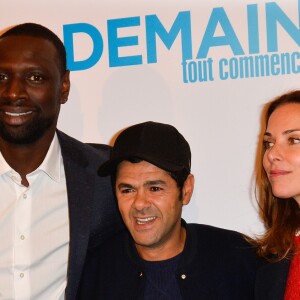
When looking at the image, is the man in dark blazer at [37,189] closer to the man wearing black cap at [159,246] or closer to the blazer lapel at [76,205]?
the blazer lapel at [76,205]

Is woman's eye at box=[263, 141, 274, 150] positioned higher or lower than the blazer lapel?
higher

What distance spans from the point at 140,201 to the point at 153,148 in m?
0.19

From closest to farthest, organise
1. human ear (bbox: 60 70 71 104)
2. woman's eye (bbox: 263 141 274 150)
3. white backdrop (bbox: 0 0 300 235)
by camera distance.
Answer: woman's eye (bbox: 263 141 274 150)
human ear (bbox: 60 70 71 104)
white backdrop (bbox: 0 0 300 235)

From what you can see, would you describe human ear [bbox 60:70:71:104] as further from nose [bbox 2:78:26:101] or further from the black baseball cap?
the black baseball cap

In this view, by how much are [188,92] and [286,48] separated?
0.46m

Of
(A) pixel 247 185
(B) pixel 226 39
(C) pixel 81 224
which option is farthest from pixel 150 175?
(B) pixel 226 39

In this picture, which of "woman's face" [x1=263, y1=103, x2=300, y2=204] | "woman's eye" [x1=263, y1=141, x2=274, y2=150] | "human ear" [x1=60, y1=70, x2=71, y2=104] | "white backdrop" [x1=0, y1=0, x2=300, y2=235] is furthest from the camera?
"white backdrop" [x1=0, y1=0, x2=300, y2=235]

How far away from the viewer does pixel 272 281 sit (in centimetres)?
195

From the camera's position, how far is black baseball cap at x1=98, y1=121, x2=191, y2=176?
78.2 inches

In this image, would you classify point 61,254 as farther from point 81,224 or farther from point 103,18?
point 103,18

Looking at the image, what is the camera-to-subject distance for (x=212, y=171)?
253 centimetres

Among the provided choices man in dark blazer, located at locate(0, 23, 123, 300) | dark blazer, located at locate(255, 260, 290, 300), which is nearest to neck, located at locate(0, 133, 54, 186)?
man in dark blazer, located at locate(0, 23, 123, 300)

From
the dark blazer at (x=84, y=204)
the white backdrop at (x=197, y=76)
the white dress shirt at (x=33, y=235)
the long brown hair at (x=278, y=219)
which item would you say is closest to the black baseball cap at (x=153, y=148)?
the dark blazer at (x=84, y=204)

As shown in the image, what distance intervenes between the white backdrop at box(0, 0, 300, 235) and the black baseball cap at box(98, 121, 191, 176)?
1.48 ft
